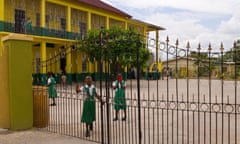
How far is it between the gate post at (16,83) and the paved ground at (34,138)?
0.34 m

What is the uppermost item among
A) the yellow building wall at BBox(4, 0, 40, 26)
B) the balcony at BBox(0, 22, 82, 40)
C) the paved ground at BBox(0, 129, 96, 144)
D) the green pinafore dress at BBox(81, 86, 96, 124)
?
the yellow building wall at BBox(4, 0, 40, 26)

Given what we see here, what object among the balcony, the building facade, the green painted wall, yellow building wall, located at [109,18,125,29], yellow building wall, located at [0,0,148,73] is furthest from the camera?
yellow building wall, located at [109,18,125,29]

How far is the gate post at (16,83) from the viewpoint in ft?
24.8

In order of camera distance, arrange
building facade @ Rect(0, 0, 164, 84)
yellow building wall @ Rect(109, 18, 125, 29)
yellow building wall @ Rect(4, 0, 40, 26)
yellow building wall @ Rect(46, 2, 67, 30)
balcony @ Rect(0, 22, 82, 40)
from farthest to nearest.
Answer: yellow building wall @ Rect(109, 18, 125, 29) < yellow building wall @ Rect(46, 2, 67, 30) < yellow building wall @ Rect(4, 0, 40, 26) < building facade @ Rect(0, 0, 164, 84) < balcony @ Rect(0, 22, 82, 40)

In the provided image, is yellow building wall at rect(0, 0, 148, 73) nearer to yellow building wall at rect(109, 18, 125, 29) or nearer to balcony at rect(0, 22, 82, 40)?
yellow building wall at rect(109, 18, 125, 29)

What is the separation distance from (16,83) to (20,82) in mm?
110

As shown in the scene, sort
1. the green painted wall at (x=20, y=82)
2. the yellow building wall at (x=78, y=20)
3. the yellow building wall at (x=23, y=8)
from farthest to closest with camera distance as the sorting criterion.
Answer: the yellow building wall at (x=78, y=20), the yellow building wall at (x=23, y=8), the green painted wall at (x=20, y=82)

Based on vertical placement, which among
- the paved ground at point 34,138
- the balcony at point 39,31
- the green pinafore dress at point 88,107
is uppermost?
the balcony at point 39,31

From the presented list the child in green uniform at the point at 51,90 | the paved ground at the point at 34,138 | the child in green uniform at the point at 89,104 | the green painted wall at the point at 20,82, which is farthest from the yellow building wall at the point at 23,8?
the child in green uniform at the point at 89,104

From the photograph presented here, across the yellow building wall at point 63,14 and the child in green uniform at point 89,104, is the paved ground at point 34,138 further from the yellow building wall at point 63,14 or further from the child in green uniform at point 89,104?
the yellow building wall at point 63,14

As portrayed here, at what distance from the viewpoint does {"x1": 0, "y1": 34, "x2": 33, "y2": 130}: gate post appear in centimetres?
755

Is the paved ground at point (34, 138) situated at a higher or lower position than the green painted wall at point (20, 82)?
lower

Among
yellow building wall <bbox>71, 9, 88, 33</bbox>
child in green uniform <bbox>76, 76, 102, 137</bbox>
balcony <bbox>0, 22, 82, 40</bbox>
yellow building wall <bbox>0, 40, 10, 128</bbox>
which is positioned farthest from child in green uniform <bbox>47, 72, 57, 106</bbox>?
yellow building wall <bbox>71, 9, 88, 33</bbox>

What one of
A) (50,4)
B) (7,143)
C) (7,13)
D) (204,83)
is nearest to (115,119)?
(7,143)
